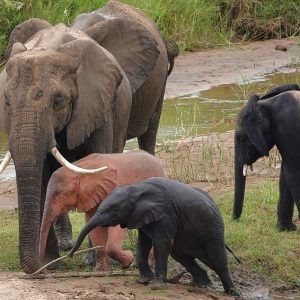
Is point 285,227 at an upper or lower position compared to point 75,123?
lower

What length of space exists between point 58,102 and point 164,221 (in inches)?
39.3

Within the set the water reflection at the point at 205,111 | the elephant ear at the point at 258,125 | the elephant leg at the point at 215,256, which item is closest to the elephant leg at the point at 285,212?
the elephant ear at the point at 258,125

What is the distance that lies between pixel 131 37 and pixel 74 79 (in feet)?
4.59

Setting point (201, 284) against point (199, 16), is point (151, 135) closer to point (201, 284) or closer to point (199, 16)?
point (201, 284)

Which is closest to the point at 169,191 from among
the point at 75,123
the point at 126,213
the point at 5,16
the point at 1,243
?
the point at 126,213

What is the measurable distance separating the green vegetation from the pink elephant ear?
29.1ft

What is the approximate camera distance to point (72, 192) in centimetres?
689

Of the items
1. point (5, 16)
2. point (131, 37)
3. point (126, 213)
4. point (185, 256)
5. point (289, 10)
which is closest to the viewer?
point (126, 213)

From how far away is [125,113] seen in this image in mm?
8047

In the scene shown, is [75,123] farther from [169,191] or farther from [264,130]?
[264,130]

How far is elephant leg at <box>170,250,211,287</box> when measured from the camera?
7.10 metres

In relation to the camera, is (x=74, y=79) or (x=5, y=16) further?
(x=5, y=16)

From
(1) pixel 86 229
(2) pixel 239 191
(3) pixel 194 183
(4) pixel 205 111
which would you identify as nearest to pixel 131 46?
(2) pixel 239 191

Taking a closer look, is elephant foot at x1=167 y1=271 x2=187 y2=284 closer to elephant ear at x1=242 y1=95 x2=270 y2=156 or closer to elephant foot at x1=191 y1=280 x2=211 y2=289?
elephant foot at x1=191 y1=280 x2=211 y2=289
